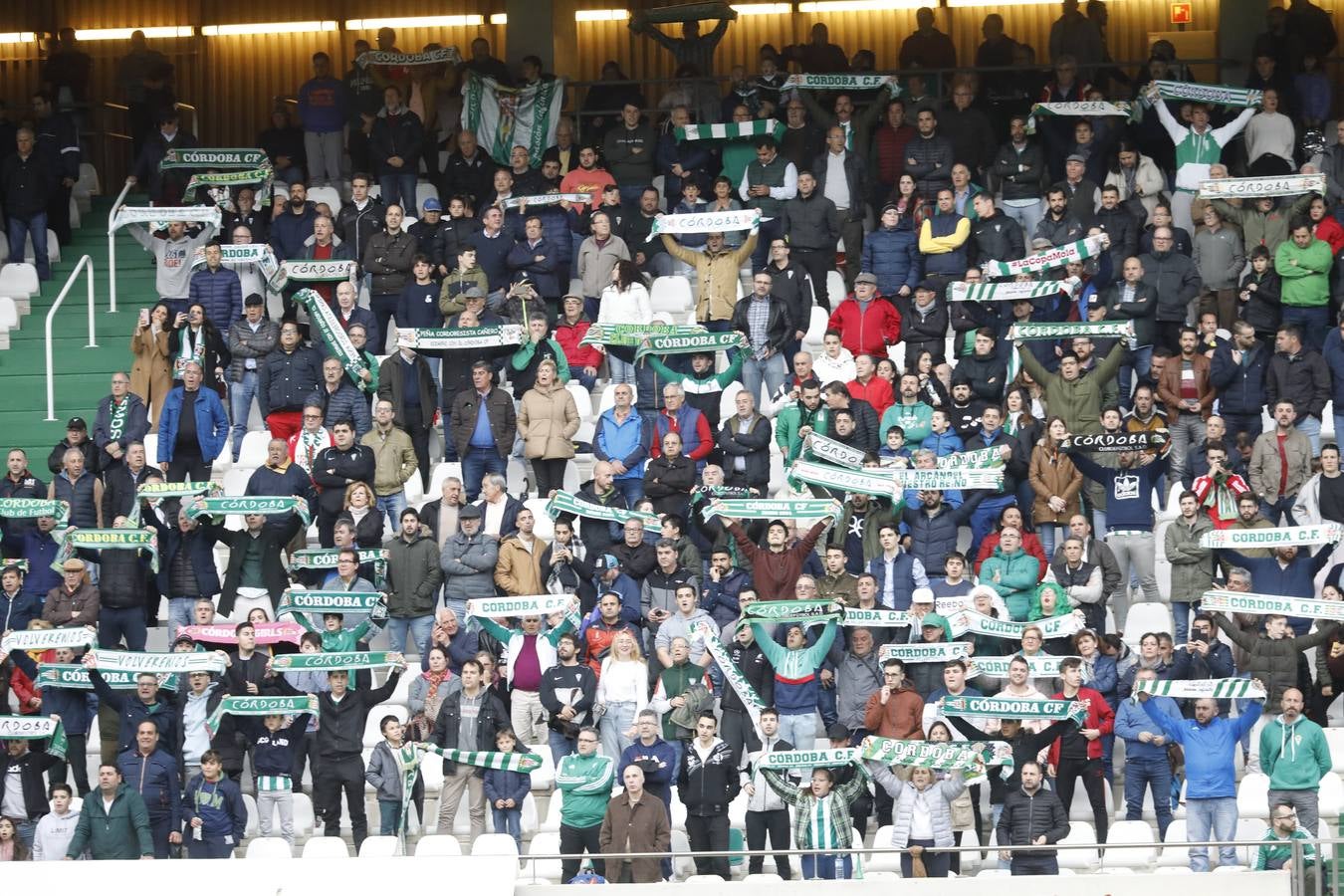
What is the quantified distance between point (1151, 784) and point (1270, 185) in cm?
655

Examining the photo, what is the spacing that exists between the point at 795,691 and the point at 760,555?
51.8 inches

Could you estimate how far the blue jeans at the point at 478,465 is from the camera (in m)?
19.4

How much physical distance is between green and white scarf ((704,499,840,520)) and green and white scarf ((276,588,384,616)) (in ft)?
8.69

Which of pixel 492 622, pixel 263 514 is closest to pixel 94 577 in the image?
pixel 263 514

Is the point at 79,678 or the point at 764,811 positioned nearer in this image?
the point at 764,811

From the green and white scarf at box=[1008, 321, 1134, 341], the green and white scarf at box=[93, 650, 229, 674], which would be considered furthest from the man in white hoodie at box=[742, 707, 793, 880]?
the green and white scarf at box=[1008, 321, 1134, 341]

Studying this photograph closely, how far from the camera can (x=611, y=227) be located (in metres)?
21.6

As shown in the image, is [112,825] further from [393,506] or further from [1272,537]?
[1272,537]

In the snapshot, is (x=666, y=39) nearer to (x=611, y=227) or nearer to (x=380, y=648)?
(x=611, y=227)

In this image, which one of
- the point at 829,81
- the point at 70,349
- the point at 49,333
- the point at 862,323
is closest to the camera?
the point at 862,323

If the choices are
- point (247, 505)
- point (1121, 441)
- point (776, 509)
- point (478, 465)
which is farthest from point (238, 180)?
point (1121, 441)

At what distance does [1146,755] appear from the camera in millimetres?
16391

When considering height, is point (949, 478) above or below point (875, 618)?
above

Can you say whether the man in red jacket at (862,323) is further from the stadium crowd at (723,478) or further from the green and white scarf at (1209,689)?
the green and white scarf at (1209,689)
